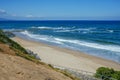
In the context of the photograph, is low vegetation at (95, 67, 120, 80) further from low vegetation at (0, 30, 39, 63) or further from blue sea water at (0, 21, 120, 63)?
blue sea water at (0, 21, 120, 63)

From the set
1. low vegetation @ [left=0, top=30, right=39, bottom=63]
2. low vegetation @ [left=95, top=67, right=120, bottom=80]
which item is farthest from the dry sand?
low vegetation @ [left=95, top=67, right=120, bottom=80]

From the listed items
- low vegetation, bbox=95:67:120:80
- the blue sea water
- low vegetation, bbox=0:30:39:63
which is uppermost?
low vegetation, bbox=0:30:39:63

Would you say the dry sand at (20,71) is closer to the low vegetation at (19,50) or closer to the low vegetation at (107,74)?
the low vegetation at (19,50)

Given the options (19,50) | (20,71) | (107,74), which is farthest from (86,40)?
(20,71)

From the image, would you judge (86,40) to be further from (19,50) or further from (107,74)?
(107,74)

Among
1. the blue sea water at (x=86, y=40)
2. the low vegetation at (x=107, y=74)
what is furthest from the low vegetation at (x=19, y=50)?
the blue sea water at (x=86, y=40)

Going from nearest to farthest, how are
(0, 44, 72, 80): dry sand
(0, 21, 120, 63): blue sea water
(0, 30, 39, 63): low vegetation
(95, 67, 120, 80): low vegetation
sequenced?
(0, 44, 72, 80): dry sand < (0, 30, 39, 63): low vegetation < (95, 67, 120, 80): low vegetation < (0, 21, 120, 63): blue sea water

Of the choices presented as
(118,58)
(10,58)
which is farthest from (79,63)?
(10,58)

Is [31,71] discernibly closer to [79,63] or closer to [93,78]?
[93,78]

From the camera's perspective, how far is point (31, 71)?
11680mm

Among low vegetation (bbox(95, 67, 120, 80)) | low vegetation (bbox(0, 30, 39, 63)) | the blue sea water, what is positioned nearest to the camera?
low vegetation (bbox(0, 30, 39, 63))

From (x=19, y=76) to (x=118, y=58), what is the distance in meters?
26.0

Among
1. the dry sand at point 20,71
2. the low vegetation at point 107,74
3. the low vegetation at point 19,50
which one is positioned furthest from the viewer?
the low vegetation at point 107,74

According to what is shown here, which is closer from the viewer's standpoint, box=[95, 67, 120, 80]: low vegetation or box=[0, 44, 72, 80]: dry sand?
box=[0, 44, 72, 80]: dry sand
